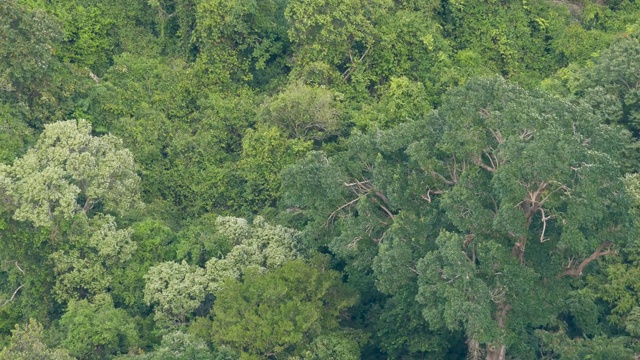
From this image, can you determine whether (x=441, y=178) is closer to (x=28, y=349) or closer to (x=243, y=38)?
(x=28, y=349)

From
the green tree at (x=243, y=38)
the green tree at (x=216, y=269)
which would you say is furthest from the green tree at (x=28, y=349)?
the green tree at (x=243, y=38)

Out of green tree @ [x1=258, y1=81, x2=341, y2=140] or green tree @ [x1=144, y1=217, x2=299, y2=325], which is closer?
green tree @ [x1=144, y1=217, x2=299, y2=325]

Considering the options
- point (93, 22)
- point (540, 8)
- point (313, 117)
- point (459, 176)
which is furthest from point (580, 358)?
point (93, 22)

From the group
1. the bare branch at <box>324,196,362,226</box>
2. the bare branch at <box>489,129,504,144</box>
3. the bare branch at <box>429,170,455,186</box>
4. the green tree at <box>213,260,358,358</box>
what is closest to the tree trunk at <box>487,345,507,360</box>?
the green tree at <box>213,260,358,358</box>

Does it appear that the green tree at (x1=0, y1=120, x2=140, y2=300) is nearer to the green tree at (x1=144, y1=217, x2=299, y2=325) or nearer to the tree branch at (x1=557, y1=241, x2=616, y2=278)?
the green tree at (x1=144, y1=217, x2=299, y2=325)

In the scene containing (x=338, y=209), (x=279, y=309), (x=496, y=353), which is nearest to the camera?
(x=496, y=353)

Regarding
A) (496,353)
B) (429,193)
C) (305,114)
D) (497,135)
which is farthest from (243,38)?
(496,353)

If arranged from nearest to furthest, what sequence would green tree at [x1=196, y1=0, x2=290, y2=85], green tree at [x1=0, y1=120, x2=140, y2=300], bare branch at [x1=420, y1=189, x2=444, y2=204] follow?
bare branch at [x1=420, y1=189, x2=444, y2=204] < green tree at [x1=0, y1=120, x2=140, y2=300] < green tree at [x1=196, y1=0, x2=290, y2=85]

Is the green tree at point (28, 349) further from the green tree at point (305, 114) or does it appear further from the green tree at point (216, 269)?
the green tree at point (305, 114)

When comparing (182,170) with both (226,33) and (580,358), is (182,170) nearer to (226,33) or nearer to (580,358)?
(226,33)
